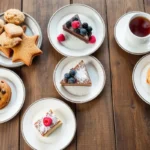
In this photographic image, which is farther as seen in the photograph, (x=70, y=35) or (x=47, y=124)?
(x=70, y=35)

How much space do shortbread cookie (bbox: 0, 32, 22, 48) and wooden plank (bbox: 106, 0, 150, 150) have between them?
0.41 m

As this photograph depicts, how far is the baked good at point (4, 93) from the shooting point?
1204 millimetres

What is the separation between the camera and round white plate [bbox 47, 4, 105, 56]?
128 centimetres

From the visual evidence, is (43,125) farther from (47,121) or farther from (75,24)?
(75,24)

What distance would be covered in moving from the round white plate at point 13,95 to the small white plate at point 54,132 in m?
0.05

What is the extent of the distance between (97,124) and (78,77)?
211 mm

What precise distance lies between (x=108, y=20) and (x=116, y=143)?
0.54 m

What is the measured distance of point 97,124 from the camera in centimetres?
122

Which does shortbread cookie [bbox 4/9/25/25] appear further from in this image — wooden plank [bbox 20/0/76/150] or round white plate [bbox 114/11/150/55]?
round white plate [bbox 114/11/150/55]

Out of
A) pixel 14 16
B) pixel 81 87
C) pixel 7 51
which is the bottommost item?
pixel 81 87

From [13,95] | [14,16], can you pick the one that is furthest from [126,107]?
[14,16]

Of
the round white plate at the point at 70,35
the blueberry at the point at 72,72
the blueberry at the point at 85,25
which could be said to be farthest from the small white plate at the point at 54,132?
the blueberry at the point at 85,25

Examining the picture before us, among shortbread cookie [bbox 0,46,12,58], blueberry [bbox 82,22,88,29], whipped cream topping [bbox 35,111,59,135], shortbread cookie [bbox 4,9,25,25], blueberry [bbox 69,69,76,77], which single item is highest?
shortbread cookie [bbox 4,9,25,25]

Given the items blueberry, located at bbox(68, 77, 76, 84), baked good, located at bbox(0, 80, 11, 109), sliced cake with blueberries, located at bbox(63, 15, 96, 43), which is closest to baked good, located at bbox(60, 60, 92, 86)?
blueberry, located at bbox(68, 77, 76, 84)
